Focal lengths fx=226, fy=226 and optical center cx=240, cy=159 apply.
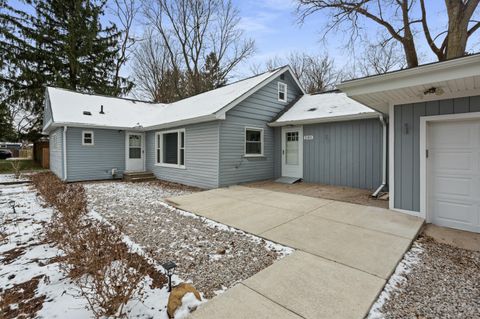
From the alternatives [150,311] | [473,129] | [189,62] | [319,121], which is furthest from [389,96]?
[189,62]

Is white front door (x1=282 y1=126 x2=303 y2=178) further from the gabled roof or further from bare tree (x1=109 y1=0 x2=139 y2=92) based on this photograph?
bare tree (x1=109 y1=0 x2=139 y2=92)

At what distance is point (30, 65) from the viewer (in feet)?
53.2

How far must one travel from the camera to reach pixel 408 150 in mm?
4703

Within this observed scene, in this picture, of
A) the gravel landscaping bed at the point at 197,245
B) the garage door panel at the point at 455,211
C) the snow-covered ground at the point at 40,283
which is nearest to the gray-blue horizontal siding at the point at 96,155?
the gravel landscaping bed at the point at 197,245

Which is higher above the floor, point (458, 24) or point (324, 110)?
point (458, 24)

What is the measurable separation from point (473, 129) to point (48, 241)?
25.3ft

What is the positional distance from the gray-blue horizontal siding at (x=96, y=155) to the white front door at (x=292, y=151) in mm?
8115

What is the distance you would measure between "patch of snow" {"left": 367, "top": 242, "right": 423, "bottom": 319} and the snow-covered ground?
1.98 meters

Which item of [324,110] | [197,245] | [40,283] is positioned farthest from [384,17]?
[40,283]

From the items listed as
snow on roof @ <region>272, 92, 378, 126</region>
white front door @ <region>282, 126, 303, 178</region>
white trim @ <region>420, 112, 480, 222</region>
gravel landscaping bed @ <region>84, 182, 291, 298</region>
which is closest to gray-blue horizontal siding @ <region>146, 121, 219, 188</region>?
gravel landscaping bed @ <region>84, 182, 291, 298</region>

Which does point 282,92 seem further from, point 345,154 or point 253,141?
point 345,154

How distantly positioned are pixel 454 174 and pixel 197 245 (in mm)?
4900

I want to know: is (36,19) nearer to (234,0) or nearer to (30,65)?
(30,65)

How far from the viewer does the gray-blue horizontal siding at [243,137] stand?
26.7 ft
